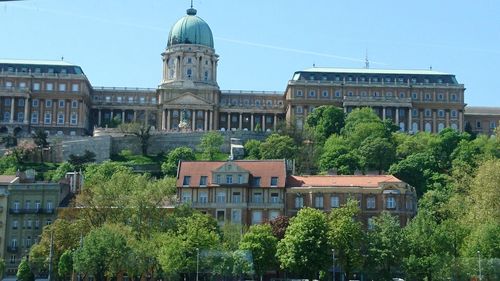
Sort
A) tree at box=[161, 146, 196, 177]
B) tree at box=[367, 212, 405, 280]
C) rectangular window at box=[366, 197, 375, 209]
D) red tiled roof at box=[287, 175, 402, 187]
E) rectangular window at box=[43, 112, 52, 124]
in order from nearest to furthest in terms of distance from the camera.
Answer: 1. tree at box=[367, 212, 405, 280]
2. rectangular window at box=[366, 197, 375, 209]
3. red tiled roof at box=[287, 175, 402, 187]
4. tree at box=[161, 146, 196, 177]
5. rectangular window at box=[43, 112, 52, 124]

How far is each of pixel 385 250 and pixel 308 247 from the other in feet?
20.4

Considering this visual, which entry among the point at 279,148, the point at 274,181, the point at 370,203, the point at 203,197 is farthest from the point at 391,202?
the point at 279,148

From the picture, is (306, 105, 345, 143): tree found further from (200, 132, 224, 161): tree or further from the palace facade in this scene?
(200, 132, 224, 161): tree

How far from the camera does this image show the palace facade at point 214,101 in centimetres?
18538

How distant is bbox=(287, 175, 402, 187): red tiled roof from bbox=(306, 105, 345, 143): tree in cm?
6259

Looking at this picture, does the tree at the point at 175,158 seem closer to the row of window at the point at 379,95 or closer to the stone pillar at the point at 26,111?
the row of window at the point at 379,95

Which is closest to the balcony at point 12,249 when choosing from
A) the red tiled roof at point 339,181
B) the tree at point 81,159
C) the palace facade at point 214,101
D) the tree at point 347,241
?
the red tiled roof at point 339,181

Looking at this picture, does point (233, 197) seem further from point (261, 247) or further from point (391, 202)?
point (261, 247)

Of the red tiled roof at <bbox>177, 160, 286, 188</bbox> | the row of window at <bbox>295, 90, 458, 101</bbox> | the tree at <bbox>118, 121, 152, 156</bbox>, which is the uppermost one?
the row of window at <bbox>295, 90, 458, 101</bbox>

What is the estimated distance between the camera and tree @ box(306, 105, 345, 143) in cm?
16688

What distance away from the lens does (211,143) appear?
159 meters

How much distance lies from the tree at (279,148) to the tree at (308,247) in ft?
196

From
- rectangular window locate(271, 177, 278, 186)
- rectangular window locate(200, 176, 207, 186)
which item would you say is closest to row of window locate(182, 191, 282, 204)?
rectangular window locate(200, 176, 207, 186)

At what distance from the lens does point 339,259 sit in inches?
3135
